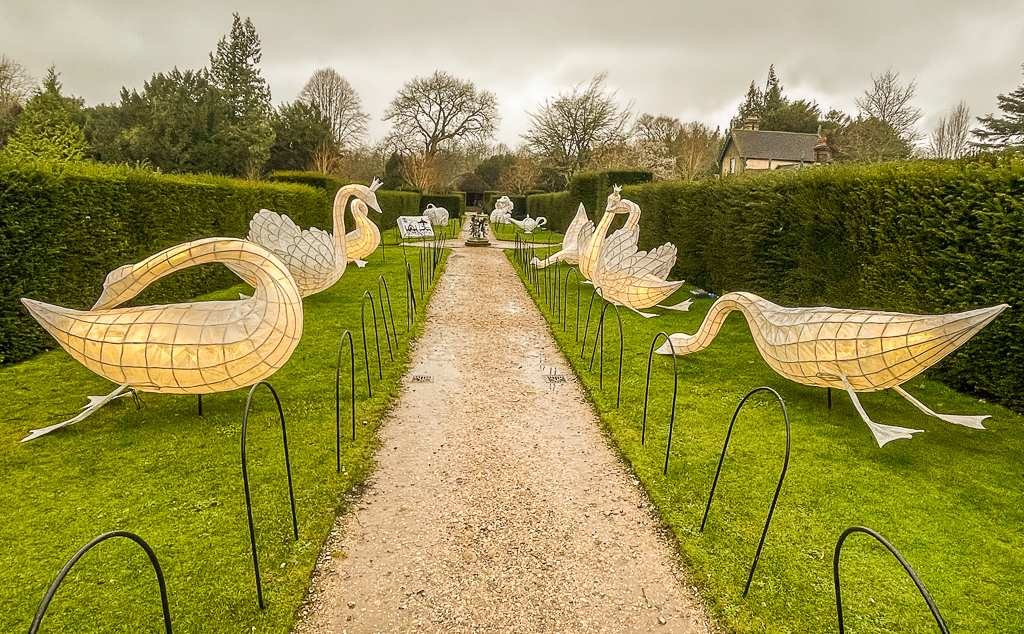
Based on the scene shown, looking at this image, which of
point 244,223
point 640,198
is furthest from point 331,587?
point 640,198

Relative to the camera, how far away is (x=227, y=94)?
33.5 meters

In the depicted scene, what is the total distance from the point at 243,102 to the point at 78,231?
31398mm

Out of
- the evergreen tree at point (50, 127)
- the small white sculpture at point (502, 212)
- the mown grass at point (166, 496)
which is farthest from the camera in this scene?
the small white sculpture at point (502, 212)

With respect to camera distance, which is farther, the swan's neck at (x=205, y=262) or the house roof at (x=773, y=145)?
the house roof at (x=773, y=145)

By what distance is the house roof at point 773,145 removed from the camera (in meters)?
44.3

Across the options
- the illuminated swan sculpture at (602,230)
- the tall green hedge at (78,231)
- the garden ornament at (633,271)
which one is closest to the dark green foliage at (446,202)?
the tall green hedge at (78,231)

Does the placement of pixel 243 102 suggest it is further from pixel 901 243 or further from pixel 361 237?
pixel 901 243

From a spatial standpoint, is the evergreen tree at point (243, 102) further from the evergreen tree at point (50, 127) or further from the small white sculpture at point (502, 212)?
the small white sculpture at point (502, 212)

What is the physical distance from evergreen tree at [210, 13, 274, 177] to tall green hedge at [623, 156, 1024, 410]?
1056 inches

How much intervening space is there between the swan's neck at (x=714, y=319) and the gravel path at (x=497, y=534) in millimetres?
1594

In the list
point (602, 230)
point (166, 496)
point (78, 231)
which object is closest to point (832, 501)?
point (166, 496)

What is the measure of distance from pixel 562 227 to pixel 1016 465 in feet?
85.4

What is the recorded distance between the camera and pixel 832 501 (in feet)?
14.0

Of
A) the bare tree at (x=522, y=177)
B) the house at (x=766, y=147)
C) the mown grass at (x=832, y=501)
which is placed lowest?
Answer: the mown grass at (x=832, y=501)
